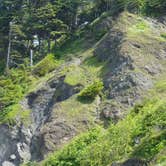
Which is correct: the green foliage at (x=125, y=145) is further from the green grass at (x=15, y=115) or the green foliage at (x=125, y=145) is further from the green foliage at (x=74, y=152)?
the green grass at (x=15, y=115)

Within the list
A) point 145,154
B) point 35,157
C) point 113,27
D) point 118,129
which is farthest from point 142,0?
point 145,154

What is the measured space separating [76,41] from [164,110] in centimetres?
2543

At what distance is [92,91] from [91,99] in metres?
→ 0.57

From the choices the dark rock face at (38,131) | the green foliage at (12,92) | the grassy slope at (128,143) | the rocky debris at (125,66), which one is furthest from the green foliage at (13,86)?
the grassy slope at (128,143)

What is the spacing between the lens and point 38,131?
127 ft

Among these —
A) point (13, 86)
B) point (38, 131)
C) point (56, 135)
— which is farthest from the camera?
point (13, 86)

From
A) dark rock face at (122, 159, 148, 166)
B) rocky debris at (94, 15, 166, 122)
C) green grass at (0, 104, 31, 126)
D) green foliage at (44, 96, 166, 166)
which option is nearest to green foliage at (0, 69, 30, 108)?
green grass at (0, 104, 31, 126)

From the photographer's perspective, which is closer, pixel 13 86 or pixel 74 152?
pixel 74 152

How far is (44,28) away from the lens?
54.2 meters

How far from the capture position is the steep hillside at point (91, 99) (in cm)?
3122

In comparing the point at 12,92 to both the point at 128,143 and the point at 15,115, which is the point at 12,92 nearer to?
the point at 15,115

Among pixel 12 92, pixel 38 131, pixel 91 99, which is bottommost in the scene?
pixel 12 92

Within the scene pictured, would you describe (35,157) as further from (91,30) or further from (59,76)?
(91,30)

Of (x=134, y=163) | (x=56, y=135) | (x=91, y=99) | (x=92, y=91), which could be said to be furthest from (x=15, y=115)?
(x=134, y=163)
